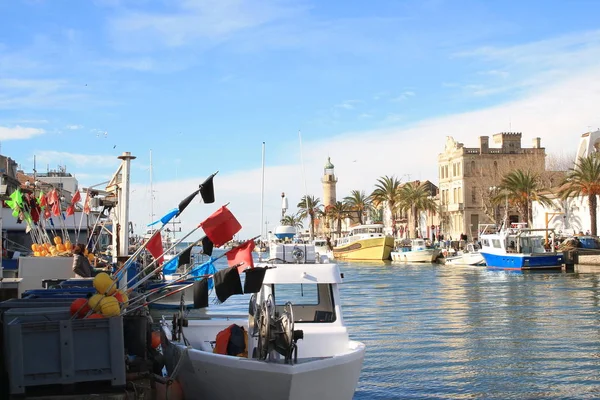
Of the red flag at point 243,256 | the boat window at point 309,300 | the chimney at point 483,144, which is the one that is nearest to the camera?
the red flag at point 243,256

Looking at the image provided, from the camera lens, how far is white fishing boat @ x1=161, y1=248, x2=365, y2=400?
39.8 feet

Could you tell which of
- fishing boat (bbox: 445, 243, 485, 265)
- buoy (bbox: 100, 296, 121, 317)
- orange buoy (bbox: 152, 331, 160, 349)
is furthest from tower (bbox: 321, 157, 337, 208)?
buoy (bbox: 100, 296, 121, 317)

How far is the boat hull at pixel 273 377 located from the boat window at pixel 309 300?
1.27m

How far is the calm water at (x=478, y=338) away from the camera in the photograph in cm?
1817

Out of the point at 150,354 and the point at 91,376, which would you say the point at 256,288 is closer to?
the point at 91,376

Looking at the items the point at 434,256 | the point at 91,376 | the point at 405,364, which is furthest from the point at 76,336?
the point at 434,256

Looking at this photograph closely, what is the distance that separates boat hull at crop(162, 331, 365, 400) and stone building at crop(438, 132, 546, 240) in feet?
283

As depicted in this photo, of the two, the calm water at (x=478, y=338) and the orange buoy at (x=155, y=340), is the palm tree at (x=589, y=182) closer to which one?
the calm water at (x=478, y=338)

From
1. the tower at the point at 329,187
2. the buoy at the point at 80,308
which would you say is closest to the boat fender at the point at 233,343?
the buoy at the point at 80,308

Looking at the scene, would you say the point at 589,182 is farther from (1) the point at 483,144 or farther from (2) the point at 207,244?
(2) the point at 207,244

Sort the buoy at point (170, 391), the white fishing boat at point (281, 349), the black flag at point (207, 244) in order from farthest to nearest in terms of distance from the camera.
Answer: the buoy at point (170, 391) → the black flag at point (207, 244) → the white fishing boat at point (281, 349)

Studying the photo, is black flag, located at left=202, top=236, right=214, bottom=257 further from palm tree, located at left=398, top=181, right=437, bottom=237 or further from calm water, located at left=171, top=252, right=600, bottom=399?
palm tree, located at left=398, top=181, right=437, bottom=237

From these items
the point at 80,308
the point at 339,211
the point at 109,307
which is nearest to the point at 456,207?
the point at 339,211

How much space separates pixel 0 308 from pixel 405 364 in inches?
431
